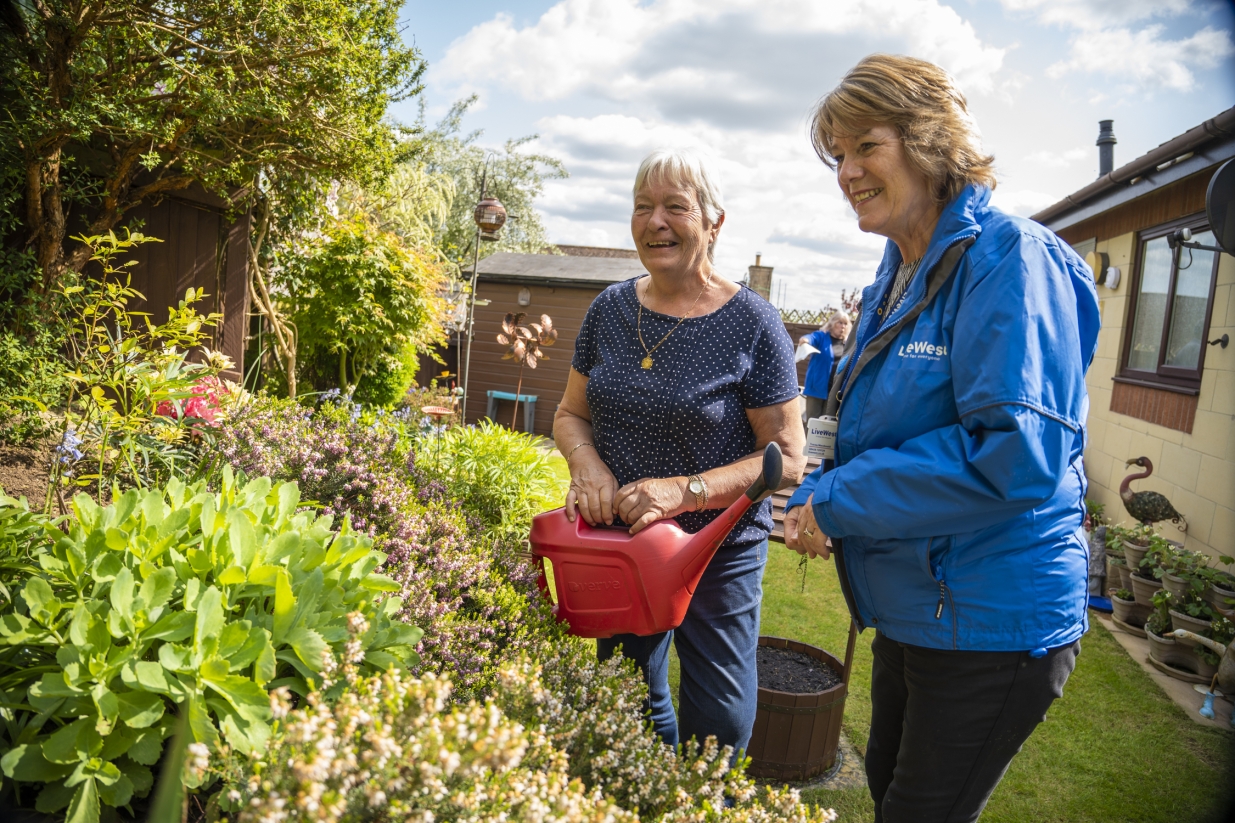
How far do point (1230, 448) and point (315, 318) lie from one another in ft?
23.5

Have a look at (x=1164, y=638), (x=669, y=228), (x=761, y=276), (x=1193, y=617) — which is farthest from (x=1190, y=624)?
(x=761, y=276)

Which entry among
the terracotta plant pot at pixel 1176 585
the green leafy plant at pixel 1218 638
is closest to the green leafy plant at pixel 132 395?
the green leafy plant at pixel 1218 638

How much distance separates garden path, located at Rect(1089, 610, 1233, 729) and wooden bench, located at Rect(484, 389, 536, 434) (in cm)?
840

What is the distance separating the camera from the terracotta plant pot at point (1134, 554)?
4.74 m

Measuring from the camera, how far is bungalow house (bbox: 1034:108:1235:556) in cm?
456

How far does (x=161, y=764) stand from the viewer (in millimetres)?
1196

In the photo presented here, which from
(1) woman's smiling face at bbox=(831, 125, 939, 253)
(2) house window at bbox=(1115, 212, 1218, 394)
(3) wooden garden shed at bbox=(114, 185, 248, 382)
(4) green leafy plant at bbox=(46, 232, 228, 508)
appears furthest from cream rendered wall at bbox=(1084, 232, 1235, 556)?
(3) wooden garden shed at bbox=(114, 185, 248, 382)

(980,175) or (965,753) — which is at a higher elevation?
(980,175)

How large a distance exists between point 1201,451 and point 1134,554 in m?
0.79

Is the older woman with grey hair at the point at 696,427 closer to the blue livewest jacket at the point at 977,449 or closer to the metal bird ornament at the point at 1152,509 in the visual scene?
the blue livewest jacket at the point at 977,449

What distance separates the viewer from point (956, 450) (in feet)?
4.08

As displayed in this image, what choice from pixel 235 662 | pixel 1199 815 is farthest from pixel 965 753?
pixel 1199 815

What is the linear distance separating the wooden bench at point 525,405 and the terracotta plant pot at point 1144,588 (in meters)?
8.36

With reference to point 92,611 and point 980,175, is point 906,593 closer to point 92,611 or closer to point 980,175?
point 980,175
